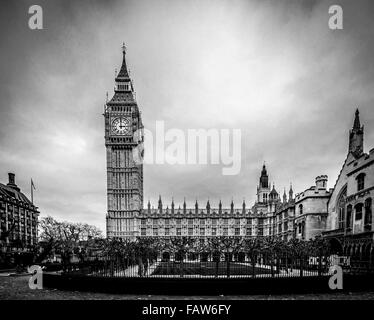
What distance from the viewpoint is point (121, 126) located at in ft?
284

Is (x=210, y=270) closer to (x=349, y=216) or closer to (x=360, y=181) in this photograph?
(x=349, y=216)

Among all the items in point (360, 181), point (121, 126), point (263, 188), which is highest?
point (121, 126)

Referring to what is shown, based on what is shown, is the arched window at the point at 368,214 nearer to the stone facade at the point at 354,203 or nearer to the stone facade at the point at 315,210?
the stone facade at the point at 354,203

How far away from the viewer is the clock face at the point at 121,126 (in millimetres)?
85938

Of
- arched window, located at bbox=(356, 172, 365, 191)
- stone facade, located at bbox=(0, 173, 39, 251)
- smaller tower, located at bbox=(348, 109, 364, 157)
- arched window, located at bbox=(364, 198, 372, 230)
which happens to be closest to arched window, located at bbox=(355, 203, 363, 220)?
arched window, located at bbox=(364, 198, 372, 230)

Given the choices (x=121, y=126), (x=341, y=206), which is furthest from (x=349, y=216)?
(x=121, y=126)

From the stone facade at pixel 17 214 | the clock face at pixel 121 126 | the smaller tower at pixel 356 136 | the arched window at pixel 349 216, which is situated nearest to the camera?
the arched window at pixel 349 216

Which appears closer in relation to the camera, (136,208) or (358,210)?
(358,210)

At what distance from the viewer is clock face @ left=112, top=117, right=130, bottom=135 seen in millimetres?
85938

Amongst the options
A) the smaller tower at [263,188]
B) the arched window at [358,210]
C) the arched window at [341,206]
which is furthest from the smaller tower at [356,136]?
the smaller tower at [263,188]

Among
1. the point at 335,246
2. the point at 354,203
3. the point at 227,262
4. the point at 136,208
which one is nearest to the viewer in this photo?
the point at 227,262

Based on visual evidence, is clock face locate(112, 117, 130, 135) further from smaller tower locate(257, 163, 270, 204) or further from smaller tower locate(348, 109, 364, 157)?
smaller tower locate(348, 109, 364, 157)

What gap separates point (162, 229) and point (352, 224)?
60239 millimetres
